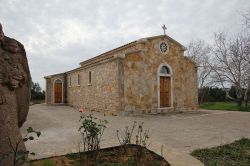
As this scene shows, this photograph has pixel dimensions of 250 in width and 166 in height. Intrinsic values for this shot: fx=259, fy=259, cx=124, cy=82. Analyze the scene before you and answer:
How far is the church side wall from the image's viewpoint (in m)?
15.9

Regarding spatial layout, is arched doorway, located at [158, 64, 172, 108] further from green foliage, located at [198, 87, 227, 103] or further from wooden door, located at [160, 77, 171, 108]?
green foliage, located at [198, 87, 227, 103]

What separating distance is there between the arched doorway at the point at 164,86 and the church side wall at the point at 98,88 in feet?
10.6

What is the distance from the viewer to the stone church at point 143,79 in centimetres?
1549

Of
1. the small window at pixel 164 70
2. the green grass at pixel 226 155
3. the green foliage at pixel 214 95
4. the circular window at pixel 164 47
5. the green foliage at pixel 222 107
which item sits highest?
the circular window at pixel 164 47

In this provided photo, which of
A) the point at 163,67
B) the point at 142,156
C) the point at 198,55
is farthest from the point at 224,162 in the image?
the point at 198,55

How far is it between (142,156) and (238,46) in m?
21.8

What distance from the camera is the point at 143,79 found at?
16.2 m

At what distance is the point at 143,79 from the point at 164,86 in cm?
214

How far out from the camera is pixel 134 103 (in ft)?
51.1

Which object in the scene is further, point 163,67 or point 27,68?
point 163,67

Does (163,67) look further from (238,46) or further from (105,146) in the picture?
(105,146)

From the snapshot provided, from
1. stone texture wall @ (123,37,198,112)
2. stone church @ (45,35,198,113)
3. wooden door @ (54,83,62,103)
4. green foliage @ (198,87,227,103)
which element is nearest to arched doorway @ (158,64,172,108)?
stone church @ (45,35,198,113)

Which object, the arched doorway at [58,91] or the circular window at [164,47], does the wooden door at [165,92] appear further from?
the arched doorway at [58,91]

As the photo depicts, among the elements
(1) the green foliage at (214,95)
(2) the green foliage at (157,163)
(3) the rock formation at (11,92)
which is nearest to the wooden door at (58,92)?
(1) the green foliage at (214,95)
